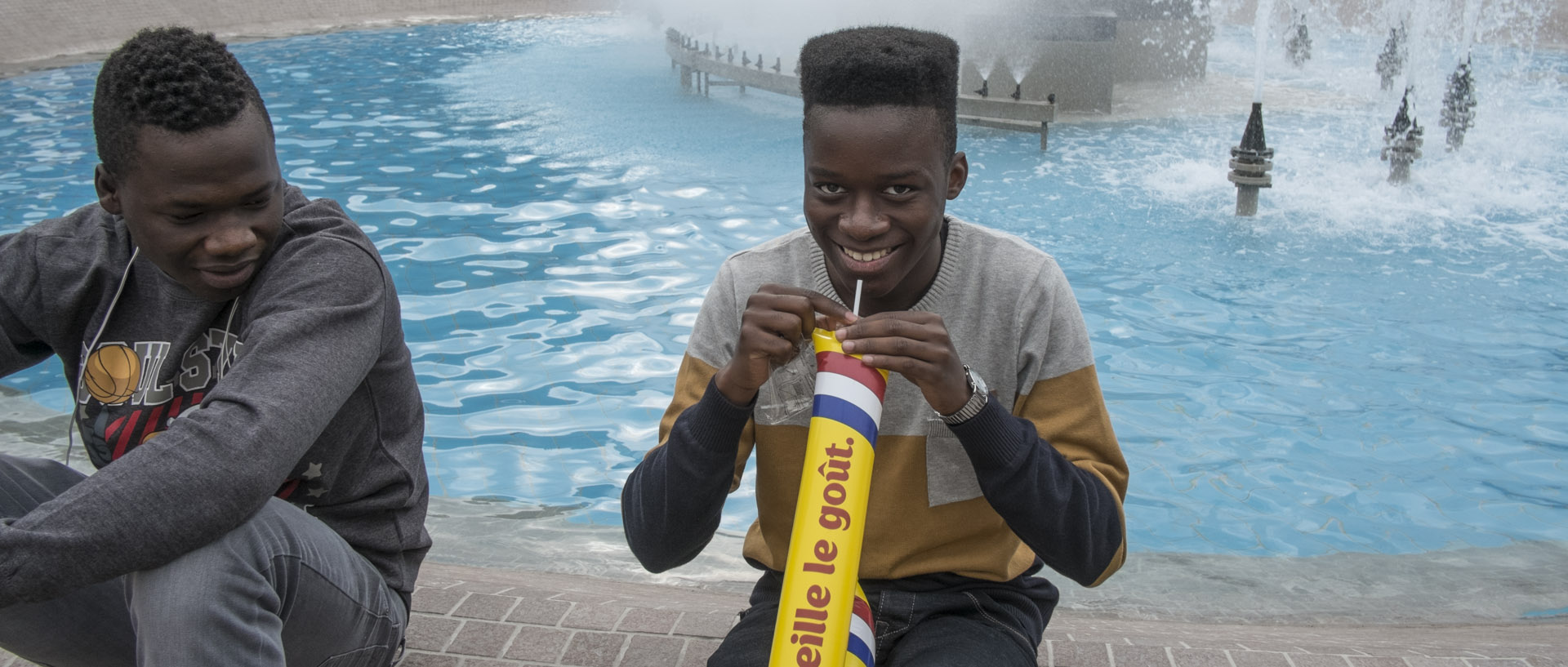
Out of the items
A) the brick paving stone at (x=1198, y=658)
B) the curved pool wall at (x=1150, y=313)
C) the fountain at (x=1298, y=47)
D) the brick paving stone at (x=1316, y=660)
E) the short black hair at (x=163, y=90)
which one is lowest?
the curved pool wall at (x=1150, y=313)

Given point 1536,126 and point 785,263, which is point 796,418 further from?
point 1536,126

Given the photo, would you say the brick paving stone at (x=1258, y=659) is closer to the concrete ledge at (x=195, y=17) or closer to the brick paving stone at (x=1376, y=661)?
the brick paving stone at (x=1376, y=661)

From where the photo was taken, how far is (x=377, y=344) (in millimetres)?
2252

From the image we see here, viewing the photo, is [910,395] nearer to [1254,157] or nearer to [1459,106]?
[1254,157]

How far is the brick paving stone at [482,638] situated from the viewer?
2848 mm

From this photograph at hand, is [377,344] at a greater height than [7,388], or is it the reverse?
[377,344]

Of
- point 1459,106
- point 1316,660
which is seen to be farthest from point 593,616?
point 1459,106

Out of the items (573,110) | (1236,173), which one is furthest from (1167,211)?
(573,110)

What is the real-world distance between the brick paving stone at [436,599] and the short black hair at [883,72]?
175 cm

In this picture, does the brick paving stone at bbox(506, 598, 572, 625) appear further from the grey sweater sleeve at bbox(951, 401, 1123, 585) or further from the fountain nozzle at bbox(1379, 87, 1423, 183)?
the fountain nozzle at bbox(1379, 87, 1423, 183)

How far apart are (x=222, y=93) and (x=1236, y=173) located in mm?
7661

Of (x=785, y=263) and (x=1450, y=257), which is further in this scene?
(x=1450, y=257)

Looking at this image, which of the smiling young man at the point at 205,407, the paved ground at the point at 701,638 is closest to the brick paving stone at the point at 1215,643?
the paved ground at the point at 701,638

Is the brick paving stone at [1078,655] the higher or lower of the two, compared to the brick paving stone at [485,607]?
higher
